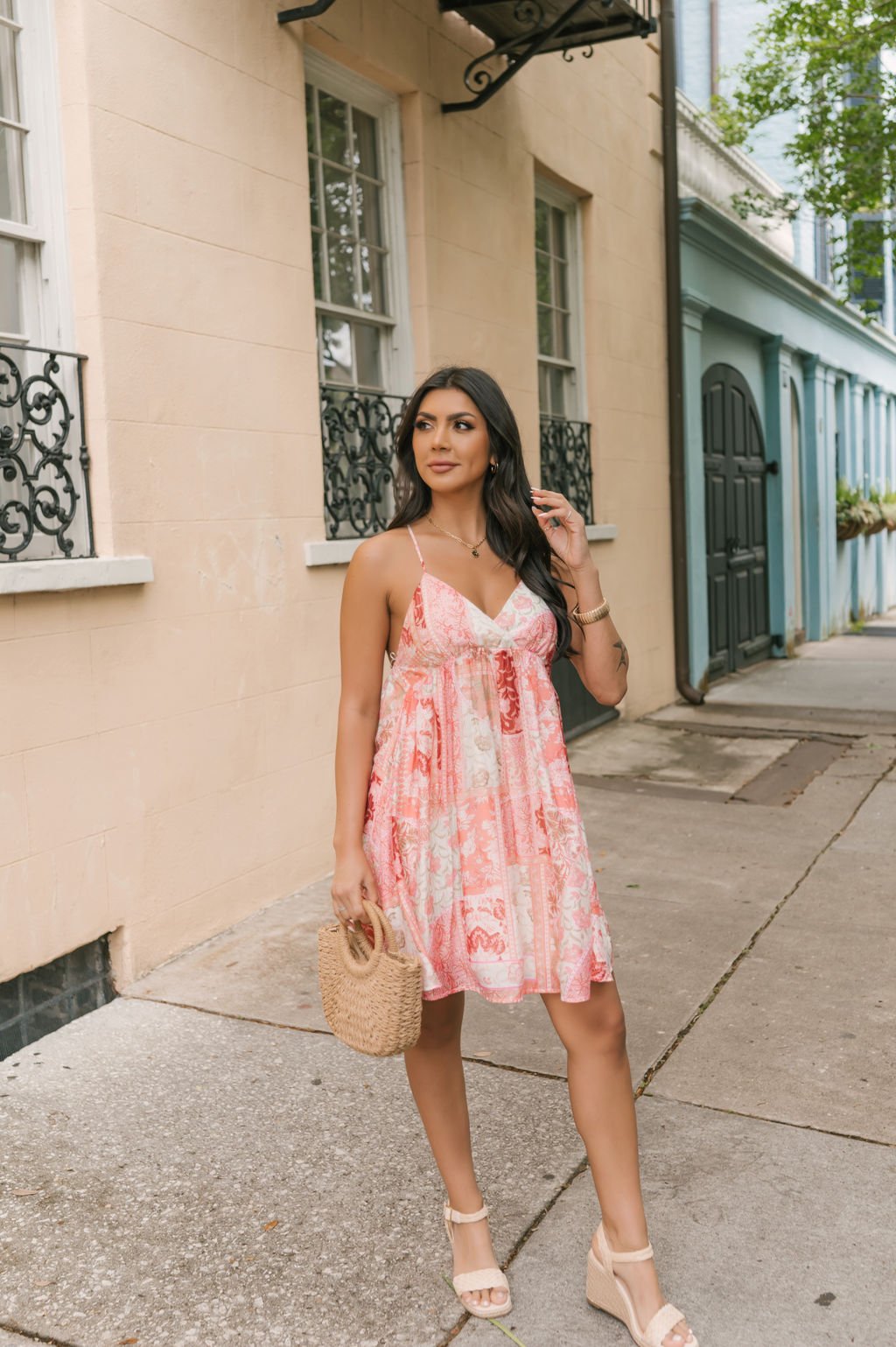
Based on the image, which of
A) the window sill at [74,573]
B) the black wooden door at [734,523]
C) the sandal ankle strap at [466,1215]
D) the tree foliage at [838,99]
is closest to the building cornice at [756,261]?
the tree foliage at [838,99]

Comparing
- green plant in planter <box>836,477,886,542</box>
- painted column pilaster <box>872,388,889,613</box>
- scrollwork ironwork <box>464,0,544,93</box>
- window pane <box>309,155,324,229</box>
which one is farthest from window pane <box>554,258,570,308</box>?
painted column pilaster <box>872,388,889,613</box>

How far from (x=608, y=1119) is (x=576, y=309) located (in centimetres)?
712

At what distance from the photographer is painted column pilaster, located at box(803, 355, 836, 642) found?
14852mm

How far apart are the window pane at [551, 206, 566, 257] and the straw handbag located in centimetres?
696

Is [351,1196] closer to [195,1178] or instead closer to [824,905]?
[195,1178]

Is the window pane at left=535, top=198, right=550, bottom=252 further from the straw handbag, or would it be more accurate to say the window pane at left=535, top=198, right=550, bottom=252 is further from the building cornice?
the straw handbag

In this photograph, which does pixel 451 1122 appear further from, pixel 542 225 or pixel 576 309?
pixel 576 309

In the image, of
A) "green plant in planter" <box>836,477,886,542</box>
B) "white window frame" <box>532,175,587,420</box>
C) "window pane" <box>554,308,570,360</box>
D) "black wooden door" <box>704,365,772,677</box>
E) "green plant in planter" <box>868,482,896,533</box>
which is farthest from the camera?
"green plant in planter" <box>868,482,896,533</box>

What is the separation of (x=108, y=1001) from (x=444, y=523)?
7.96 ft

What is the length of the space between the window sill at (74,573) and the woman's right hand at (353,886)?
70.5 inches

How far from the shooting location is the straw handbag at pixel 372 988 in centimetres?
237

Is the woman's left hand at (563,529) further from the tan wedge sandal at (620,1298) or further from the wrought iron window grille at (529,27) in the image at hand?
the wrought iron window grille at (529,27)

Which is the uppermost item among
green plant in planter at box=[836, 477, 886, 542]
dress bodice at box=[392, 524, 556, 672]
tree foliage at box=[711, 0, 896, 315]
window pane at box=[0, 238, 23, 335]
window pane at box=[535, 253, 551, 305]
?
tree foliage at box=[711, 0, 896, 315]

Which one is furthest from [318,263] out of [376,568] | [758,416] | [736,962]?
[758,416]
